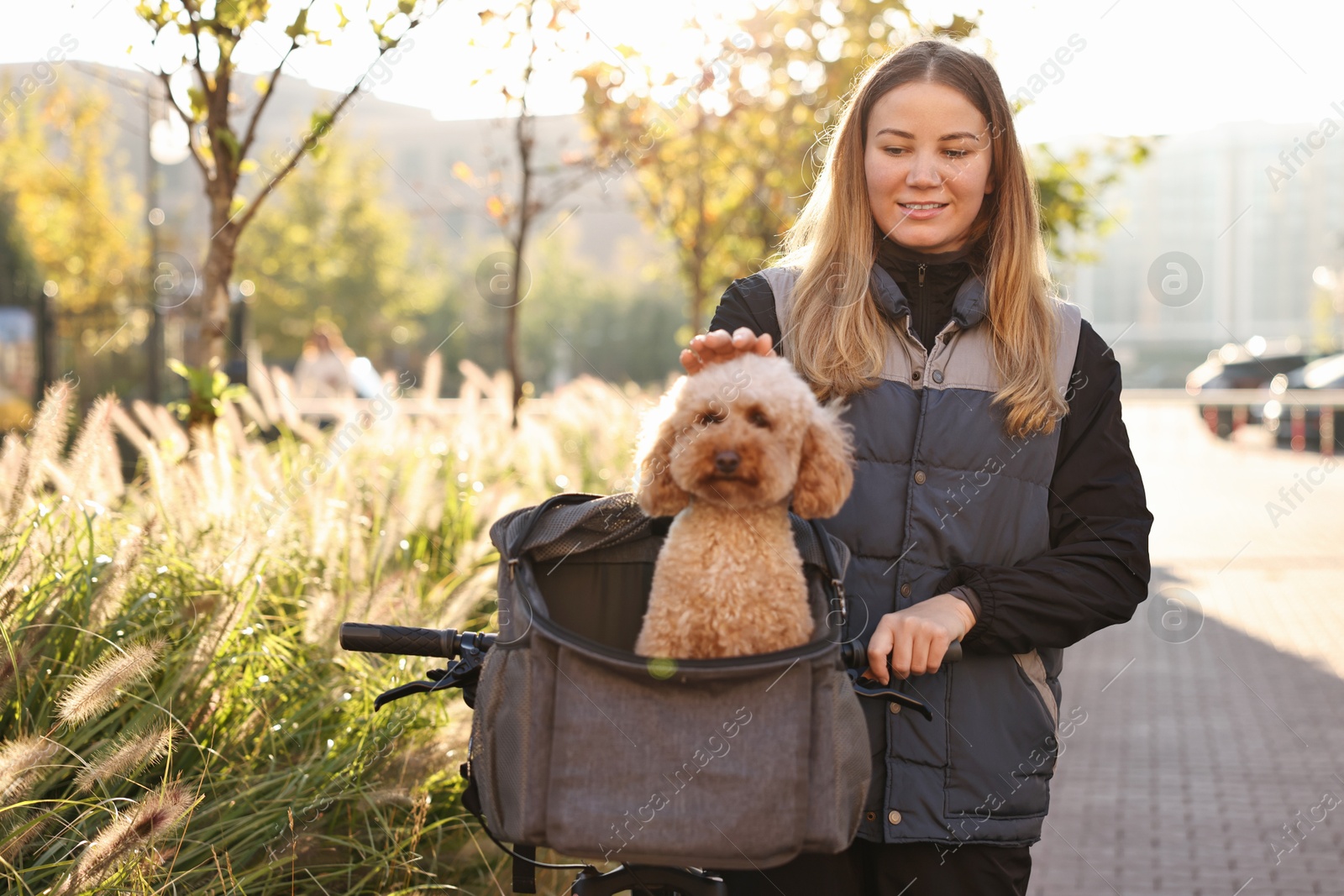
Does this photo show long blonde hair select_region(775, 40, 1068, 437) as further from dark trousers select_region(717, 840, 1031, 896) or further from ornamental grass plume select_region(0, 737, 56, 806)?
ornamental grass plume select_region(0, 737, 56, 806)

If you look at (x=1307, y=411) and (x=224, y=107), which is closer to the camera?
(x=224, y=107)

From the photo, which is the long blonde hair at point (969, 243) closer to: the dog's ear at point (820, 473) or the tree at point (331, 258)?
the dog's ear at point (820, 473)

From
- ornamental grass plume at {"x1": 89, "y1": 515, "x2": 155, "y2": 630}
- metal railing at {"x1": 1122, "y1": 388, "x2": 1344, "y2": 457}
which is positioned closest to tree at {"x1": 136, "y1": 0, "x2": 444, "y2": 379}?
ornamental grass plume at {"x1": 89, "y1": 515, "x2": 155, "y2": 630}

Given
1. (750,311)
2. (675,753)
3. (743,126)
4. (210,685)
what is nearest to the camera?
(675,753)

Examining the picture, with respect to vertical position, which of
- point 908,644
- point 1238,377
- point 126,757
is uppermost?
point 908,644

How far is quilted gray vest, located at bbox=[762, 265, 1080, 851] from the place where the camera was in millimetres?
2170

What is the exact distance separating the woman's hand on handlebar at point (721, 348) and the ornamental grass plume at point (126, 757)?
1395mm

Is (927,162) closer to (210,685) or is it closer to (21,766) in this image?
(21,766)

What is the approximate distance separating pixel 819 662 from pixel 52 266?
26357 millimetres

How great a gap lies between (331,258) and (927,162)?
116 ft

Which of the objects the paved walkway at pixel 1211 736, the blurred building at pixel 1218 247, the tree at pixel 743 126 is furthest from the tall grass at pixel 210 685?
the blurred building at pixel 1218 247

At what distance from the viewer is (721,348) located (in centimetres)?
196

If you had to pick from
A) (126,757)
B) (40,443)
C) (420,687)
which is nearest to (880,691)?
(420,687)

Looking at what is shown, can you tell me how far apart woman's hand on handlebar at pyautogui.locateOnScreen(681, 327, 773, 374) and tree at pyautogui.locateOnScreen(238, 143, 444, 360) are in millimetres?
30563
